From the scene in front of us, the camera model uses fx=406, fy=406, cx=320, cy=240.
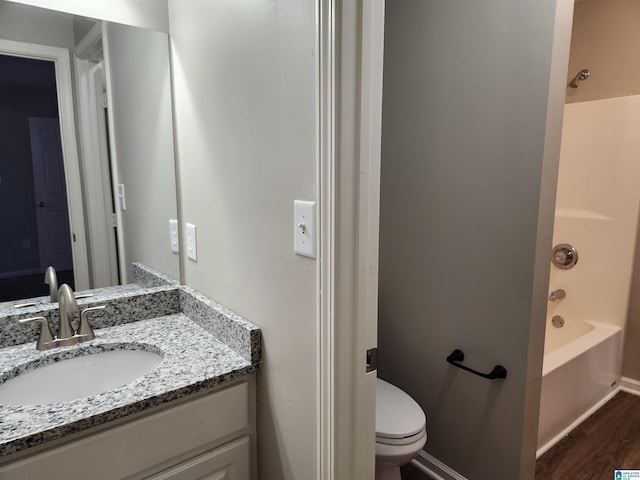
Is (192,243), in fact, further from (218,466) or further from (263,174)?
(218,466)

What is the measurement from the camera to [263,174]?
104 centimetres

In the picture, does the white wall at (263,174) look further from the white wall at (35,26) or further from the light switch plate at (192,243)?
the white wall at (35,26)

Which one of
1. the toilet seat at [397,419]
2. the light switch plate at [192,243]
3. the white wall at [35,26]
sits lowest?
the toilet seat at [397,419]

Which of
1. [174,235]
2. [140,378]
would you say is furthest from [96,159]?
[140,378]

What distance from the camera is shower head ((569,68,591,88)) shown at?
2.56 meters

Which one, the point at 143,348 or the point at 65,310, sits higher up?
the point at 65,310

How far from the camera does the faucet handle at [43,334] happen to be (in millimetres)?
1168

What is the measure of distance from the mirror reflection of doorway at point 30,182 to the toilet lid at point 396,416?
1.20 meters

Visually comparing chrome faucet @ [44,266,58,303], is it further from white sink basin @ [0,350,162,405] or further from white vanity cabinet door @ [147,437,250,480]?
white vanity cabinet door @ [147,437,250,480]

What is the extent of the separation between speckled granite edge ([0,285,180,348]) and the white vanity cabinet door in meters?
0.55

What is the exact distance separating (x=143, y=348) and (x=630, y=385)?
291 cm

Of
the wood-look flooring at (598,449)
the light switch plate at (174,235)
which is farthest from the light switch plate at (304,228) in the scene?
the wood-look flooring at (598,449)

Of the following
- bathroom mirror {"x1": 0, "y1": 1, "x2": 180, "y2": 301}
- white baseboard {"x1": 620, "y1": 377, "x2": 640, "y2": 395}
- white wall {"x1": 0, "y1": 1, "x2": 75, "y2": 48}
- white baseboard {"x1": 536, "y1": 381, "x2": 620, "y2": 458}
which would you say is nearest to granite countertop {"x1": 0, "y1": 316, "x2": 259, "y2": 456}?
bathroom mirror {"x1": 0, "y1": 1, "x2": 180, "y2": 301}

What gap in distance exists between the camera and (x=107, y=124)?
1.39 meters
